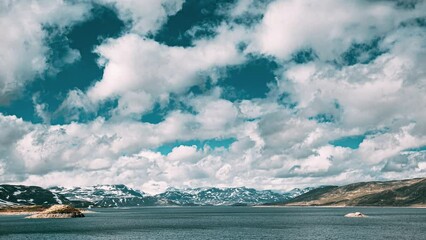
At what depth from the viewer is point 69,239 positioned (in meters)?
148

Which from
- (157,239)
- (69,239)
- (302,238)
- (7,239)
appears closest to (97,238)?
(69,239)

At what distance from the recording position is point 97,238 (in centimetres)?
15212

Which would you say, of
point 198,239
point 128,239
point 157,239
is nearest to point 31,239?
point 128,239

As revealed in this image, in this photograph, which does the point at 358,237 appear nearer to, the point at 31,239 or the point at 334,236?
the point at 334,236

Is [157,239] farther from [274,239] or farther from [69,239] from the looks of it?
[274,239]

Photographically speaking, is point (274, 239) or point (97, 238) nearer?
point (274, 239)

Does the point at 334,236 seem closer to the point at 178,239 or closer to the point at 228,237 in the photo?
the point at 228,237

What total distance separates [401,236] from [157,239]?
3498 inches

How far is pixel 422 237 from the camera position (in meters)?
144

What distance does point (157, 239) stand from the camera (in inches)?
5832

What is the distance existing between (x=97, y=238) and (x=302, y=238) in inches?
2960

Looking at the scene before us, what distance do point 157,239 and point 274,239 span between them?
1652 inches

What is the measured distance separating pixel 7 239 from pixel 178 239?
63.1m

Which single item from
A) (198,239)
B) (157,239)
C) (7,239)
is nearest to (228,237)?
(198,239)
